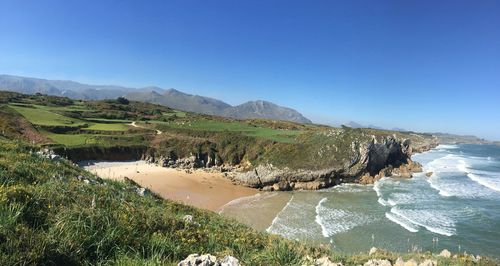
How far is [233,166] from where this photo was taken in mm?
51656

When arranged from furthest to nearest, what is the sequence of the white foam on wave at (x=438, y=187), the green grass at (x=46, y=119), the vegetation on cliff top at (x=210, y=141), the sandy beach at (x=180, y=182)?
the green grass at (x=46, y=119) < the vegetation on cliff top at (x=210, y=141) < the white foam on wave at (x=438, y=187) < the sandy beach at (x=180, y=182)

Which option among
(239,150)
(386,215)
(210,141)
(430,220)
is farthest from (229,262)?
(210,141)

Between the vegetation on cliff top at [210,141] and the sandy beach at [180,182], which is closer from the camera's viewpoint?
the sandy beach at [180,182]

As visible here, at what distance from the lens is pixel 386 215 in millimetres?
31859

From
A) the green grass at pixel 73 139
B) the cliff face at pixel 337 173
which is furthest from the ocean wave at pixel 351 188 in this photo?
the green grass at pixel 73 139

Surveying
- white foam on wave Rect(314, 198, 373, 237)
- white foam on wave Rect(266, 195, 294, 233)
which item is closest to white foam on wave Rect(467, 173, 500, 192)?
white foam on wave Rect(314, 198, 373, 237)

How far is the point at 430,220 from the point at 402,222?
120 inches

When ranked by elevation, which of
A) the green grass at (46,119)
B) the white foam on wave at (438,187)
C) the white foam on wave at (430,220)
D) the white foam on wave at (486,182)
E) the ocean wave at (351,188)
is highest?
the green grass at (46,119)

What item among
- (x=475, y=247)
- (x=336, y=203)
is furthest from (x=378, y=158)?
(x=475, y=247)

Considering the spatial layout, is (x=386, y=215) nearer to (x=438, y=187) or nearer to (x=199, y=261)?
(x=438, y=187)

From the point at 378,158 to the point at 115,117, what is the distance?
5214 centimetres

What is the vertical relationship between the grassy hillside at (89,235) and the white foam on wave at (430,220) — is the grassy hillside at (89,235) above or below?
above

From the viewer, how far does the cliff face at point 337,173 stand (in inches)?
1741

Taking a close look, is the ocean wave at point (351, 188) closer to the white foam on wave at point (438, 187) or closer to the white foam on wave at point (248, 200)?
the white foam on wave at point (438, 187)
